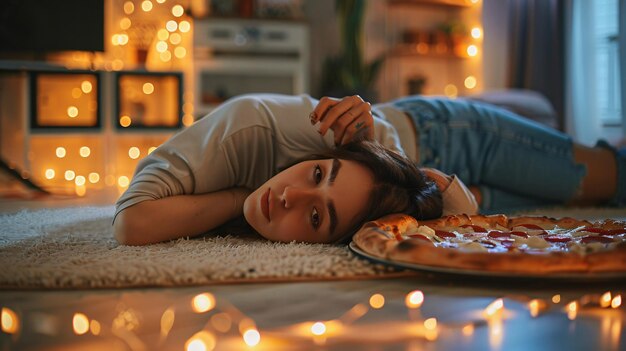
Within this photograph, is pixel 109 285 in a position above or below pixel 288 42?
below

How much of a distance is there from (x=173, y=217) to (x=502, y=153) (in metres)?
1.14

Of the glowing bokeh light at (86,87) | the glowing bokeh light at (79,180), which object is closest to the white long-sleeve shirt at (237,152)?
the glowing bokeh light at (86,87)

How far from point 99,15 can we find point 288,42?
1.34 m

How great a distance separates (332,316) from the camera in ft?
2.67

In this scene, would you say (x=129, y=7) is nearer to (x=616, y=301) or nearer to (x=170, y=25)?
(x=170, y=25)

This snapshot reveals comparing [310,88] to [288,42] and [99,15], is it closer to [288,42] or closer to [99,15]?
[288,42]

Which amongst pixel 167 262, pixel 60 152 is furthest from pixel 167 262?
pixel 60 152

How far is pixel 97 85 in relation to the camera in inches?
163

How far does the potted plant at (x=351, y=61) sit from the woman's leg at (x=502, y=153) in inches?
97.0

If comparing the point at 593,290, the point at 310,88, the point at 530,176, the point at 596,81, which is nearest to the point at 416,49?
the point at 310,88

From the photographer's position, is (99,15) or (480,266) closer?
(480,266)

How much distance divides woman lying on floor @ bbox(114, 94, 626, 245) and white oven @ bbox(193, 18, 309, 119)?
2710mm

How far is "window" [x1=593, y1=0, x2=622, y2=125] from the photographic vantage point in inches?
155

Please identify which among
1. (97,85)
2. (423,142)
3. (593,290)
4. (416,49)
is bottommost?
(593,290)
